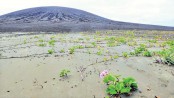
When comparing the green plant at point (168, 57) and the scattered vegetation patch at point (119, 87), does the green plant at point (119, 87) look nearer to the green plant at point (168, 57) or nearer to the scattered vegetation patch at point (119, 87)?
the scattered vegetation patch at point (119, 87)

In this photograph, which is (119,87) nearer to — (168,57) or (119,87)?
(119,87)

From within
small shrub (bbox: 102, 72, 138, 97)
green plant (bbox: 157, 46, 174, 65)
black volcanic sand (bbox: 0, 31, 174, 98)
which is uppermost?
green plant (bbox: 157, 46, 174, 65)

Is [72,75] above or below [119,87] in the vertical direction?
below

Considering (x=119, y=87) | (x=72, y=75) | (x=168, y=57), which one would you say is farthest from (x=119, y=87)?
(x=168, y=57)

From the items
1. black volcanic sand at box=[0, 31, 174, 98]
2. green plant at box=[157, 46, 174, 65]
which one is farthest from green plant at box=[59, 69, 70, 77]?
green plant at box=[157, 46, 174, 65]

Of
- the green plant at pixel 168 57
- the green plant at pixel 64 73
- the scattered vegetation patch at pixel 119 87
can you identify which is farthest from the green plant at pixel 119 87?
the green plant at pixel 168 57

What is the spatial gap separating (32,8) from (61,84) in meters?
44.5

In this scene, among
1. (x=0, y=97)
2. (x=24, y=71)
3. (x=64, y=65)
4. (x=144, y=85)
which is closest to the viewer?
(x=0, y=97)

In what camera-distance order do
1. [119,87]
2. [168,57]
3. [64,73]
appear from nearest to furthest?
1. [119,87]
2. [64,73]
3. [168,57]

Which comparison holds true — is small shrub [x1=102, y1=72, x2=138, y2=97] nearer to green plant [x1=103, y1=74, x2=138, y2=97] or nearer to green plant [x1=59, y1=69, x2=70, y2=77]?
green plant [x1=103, y1=74, x2=138, y2=97]

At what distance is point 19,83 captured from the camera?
6781 millimetres

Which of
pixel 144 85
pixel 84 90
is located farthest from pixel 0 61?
pixel 144 85

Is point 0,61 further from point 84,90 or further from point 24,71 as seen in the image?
point 84,90

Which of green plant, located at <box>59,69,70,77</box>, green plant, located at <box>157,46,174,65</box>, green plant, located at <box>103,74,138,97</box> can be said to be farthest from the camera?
green plant, located at <box>157,46,174,65</box>
